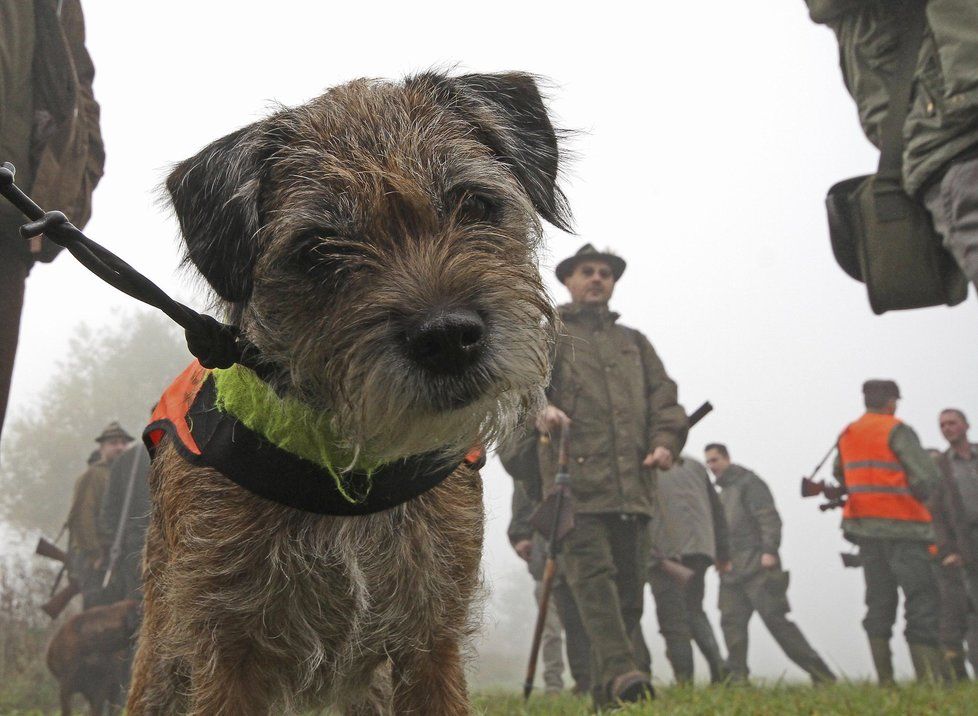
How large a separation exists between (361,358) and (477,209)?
0.58 metres

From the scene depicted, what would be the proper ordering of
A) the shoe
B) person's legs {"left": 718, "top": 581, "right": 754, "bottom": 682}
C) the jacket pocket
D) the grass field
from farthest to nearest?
person's legs {"left": 718, "top": 581, "right": 754, "bottom": 682} → the jacket pocket → the shoe → the grass field

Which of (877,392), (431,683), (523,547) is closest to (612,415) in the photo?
(523,547)

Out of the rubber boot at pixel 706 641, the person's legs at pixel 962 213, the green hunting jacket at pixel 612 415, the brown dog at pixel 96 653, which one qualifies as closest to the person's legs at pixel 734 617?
the rubber boot at pixel 706 641

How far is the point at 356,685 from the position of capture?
9.48 feet

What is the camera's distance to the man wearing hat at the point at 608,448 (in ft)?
22.5

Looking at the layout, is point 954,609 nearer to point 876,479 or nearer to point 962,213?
point 876,479

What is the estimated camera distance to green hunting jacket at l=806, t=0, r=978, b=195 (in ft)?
10.0

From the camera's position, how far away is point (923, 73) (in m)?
3.33

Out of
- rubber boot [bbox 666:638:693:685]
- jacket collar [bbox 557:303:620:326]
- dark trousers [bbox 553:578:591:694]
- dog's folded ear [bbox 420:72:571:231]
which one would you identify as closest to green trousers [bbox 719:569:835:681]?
rubber boot [bbox 666:638:693:685]

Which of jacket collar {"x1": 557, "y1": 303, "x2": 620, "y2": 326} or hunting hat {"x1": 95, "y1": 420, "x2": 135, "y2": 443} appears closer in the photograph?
jacket collar {"x1": 557, "y1": 303, "x2": 620, "y2": 326}

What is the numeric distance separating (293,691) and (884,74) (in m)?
3.03

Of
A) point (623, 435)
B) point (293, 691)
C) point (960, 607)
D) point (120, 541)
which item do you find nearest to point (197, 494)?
point (293, 691)

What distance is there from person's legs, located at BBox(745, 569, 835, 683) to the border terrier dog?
1004 cm

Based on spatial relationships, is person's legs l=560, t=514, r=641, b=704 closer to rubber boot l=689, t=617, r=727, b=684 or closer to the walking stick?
the walking stick
